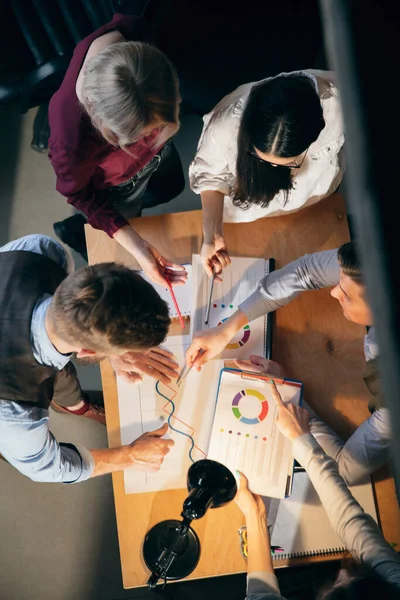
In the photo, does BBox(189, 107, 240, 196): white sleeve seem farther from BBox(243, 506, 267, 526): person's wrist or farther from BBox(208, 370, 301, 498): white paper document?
BBox(243, 506, 267, 526): person's wrist

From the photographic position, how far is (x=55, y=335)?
115cm

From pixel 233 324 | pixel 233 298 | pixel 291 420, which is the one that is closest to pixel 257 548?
pixel 291 420

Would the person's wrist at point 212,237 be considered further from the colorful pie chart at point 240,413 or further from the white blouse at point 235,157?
the colorful pie chart at point 240,413

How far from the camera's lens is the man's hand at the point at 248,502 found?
4.34 feet

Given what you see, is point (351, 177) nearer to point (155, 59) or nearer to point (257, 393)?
point (155, 59)

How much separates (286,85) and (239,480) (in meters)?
1.08

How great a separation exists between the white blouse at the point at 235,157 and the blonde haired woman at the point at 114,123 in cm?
16

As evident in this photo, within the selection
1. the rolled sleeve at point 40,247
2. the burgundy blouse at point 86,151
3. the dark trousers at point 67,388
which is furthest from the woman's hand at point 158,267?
the dark trousers at point 67,388

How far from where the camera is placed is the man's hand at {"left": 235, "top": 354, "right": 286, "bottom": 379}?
1.44 meters

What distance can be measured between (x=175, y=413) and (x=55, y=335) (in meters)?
0.48

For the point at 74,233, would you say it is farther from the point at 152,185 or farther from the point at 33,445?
the point at 33,445

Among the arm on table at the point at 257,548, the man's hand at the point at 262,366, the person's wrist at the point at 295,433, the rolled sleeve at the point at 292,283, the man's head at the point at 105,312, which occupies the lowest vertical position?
the arm on table at the point at 257,548

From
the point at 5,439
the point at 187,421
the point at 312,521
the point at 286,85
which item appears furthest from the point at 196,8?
the point at 312,521

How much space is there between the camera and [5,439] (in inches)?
46.3
